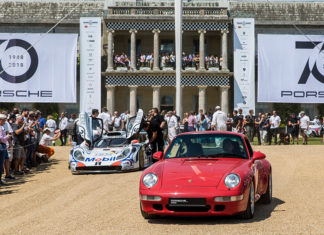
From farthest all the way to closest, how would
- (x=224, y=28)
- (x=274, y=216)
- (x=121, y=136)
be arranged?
(x=224, y=28) → (x=121, y=136) → (x=274, y=216)

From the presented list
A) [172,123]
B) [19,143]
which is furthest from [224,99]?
[19,143]

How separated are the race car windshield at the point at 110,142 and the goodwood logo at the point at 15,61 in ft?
50.2

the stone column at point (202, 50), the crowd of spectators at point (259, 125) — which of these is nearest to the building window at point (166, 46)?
the stone column at point (202, 50)

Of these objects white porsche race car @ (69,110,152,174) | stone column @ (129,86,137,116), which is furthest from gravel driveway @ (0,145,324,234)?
stone column @ (129,86,137,116)

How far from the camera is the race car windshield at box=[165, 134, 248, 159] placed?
9.14 metres

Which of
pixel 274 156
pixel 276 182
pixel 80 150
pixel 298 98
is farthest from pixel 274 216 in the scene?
pixel 298 98

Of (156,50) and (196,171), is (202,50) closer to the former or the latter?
(156,50)

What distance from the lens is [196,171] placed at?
8.20 meters

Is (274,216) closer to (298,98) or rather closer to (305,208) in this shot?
(305,208)

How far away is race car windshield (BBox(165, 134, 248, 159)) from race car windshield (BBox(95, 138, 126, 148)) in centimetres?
714

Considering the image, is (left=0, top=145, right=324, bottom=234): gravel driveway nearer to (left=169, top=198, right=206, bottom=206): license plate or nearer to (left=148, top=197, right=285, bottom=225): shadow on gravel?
(left=148, top=197, right=285, bottom=225): shadow on gravel

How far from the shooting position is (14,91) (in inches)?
1194

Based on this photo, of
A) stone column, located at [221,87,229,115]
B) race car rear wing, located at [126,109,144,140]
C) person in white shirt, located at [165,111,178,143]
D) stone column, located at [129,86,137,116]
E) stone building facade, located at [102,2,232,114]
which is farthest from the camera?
stone column, located at [129,86,137,116]

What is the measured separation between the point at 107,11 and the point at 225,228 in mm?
45969
